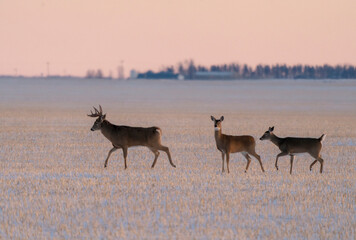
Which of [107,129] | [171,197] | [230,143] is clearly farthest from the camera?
[107,129]

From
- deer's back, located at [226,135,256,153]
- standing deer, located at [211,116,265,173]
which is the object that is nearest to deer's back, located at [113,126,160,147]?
standing deer, located at [211,116,265,173]

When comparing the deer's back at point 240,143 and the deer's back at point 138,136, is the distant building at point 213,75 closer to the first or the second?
the deer's back at point 138,136

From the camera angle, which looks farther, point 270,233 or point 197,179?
point 197,179

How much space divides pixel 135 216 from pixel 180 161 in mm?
7518

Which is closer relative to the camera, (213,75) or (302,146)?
(302,146)

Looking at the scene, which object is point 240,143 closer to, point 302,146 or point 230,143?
point 230,143

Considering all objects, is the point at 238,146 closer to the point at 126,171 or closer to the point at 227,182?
the point at 227,182

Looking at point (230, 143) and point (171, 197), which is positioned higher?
point (230, 143)

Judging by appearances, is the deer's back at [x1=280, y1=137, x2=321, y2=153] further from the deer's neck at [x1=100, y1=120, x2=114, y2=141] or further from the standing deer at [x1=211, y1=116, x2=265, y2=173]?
the deer's neck at [x1=100, y1=120, x2=114, y2=141]

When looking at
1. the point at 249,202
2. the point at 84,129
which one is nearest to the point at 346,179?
the point at 249,202

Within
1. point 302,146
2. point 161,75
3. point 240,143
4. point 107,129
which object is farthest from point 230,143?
point 161,75

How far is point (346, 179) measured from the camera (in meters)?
14.0

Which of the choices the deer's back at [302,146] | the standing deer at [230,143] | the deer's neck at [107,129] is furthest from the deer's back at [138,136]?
the deer's back at [302,146]

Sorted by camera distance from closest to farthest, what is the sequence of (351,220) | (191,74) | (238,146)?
(351,220)
(238,146)
(191,74)
